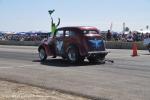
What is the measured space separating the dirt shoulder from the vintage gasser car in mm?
7863

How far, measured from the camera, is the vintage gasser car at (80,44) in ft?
65.2

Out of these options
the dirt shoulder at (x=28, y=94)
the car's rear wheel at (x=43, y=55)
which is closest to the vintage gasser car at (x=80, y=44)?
the car's rear wheel at (x=43, y=55)

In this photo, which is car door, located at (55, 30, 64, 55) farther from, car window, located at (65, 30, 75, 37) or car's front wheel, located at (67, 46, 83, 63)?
car's front wheel, located at (67, 46, 83, 63)

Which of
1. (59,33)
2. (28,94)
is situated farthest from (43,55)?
(28,94)

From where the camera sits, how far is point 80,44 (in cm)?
1989

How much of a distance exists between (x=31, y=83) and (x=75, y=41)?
7074mm

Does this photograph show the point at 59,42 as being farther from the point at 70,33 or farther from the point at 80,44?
the point at 80,44

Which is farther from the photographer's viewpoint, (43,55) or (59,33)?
(43,55)

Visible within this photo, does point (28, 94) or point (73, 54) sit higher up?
point (73, 54)

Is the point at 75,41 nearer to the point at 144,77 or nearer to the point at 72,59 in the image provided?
the point at 72,59

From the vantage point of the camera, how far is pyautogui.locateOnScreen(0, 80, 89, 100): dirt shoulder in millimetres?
10102

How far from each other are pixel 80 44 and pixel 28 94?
944cm

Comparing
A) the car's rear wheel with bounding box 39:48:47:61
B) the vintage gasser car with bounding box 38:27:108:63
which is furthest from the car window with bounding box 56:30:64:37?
the car's rear wheel with bounding box 39:48:47:61

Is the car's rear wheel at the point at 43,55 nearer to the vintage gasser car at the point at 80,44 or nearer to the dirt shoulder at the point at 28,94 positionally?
the vintage gasser car at the point at 80,44
